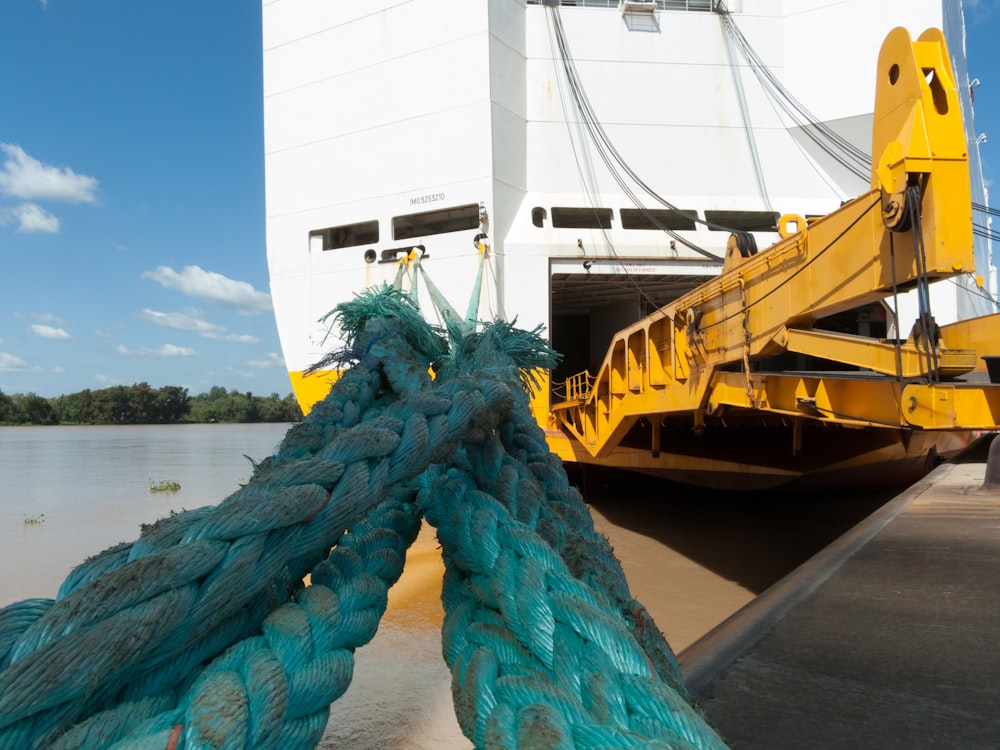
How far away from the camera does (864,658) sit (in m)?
1.78

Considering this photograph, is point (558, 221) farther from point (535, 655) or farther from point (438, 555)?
point (535, 655)

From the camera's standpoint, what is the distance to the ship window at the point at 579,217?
10.8 meters

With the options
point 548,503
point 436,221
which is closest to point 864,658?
point 548,503

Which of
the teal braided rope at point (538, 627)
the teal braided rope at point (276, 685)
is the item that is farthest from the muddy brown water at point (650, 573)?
the teal braided rope at point (276, 685)

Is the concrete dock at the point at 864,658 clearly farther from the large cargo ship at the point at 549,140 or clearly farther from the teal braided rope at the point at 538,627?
the large cargo ship at the point at 549,140

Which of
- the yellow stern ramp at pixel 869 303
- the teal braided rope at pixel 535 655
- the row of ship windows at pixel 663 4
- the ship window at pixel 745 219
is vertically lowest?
the teal braided rope at pixel 535 655

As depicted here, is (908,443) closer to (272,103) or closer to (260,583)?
(260,583)

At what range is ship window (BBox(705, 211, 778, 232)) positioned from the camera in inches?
426

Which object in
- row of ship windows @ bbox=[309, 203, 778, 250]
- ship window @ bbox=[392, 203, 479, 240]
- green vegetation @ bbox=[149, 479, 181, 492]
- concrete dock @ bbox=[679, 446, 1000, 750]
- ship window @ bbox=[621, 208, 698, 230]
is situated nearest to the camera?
concrete dock @ bbox=[679, 446, 1000, 750]

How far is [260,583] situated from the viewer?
0.77 metres

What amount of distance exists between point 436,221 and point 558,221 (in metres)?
2.17

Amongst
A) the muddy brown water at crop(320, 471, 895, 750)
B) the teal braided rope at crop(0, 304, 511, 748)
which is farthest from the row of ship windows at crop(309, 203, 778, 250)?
the teal braided rope at crop(0, 304, 511, 748)

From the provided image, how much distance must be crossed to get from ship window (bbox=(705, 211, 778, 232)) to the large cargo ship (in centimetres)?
6

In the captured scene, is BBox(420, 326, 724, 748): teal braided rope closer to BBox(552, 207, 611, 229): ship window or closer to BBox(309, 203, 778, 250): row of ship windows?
BBox(309, 203, 778, 250): row of ship windows
